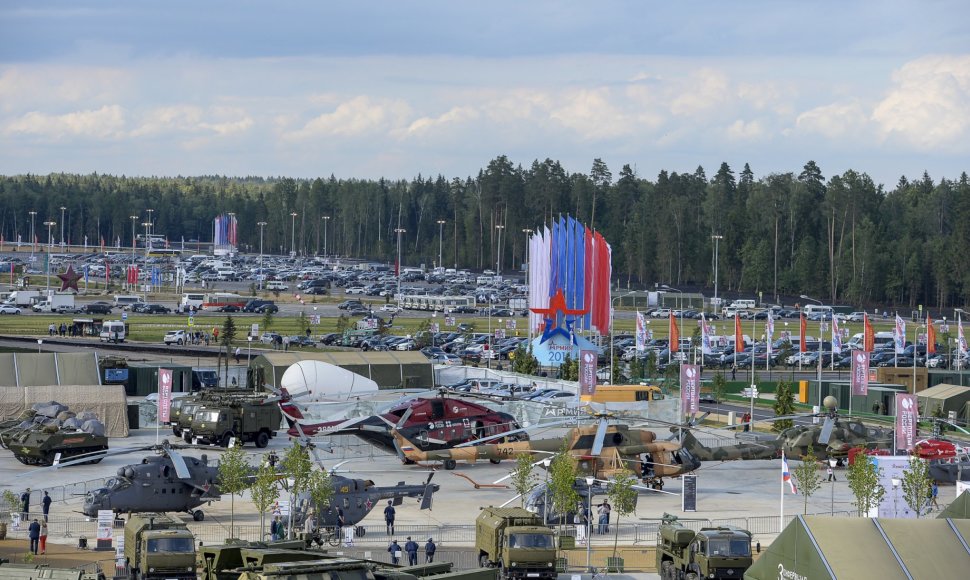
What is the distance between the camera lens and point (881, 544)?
18.1m

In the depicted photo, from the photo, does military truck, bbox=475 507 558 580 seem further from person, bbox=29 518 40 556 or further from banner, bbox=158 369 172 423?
banner, bbox=158 369 172 423

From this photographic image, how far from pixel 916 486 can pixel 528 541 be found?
1281 cm

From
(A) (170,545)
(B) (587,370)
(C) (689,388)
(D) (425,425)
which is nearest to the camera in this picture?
(A) (170,545)

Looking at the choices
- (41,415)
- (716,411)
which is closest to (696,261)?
(716,411)

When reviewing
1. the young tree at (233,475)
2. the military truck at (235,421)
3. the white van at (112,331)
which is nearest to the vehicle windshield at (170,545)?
the young tree at (233,475)

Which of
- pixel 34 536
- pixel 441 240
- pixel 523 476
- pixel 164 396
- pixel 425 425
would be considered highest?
pixel 441 240

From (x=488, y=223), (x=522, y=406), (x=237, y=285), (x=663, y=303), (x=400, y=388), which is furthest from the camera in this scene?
(x=488, y=223)

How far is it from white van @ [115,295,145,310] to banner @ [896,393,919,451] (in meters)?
81.8

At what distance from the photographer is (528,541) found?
92.9 feet

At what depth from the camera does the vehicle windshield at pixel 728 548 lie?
27.3m

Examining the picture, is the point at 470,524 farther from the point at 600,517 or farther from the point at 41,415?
the point at 41,415

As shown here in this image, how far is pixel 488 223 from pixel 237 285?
137 ft

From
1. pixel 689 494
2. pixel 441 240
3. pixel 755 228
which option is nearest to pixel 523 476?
pixel 689 494

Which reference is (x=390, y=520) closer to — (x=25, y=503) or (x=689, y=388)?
(x=25, y=503)
